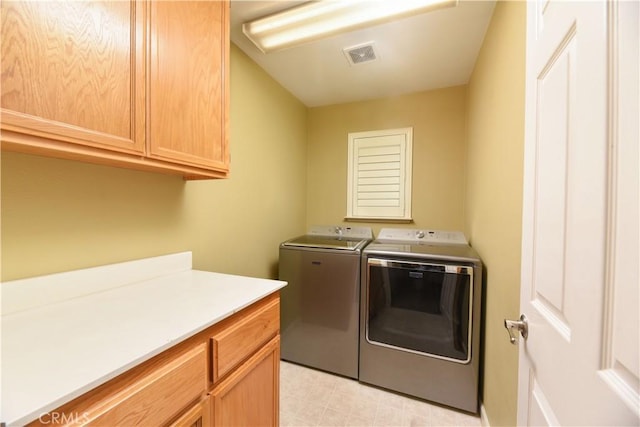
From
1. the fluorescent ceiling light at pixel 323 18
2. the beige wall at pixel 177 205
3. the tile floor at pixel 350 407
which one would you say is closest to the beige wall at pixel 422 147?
the beige wall at pixel 177 205

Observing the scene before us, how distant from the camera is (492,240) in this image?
1.37 meters

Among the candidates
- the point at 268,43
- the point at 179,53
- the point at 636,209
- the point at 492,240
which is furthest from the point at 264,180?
the point at 636,209

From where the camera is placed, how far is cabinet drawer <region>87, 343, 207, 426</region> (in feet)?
1.88

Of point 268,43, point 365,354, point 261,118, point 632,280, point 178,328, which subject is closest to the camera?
point 632,280

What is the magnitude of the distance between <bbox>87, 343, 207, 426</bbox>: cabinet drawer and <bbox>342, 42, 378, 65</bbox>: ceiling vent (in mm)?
1967

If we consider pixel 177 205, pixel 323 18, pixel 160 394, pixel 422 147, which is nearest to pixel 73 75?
pixel 177 205

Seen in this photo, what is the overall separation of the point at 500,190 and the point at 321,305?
141 centimetres

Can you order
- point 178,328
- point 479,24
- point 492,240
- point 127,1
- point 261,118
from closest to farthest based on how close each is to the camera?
1. point 178,328
2. point 127,1
3. point 492,240
4. point 479,24
5. point 261,118

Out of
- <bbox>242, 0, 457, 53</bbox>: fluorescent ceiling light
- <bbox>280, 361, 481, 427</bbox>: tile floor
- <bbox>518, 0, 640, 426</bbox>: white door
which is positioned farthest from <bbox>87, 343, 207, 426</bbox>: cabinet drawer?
<bbox>242, 0, 457, 53</bbox>: fluorescent ceiling light

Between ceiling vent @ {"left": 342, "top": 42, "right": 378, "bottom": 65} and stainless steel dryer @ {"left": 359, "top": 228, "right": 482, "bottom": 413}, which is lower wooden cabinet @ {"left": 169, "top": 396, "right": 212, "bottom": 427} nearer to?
stainless steel dryer @ {"left": 359, "top": 228, "right": 482, "bottom": 413}

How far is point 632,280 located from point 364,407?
1.75 metres

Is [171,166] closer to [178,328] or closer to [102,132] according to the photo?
[102,132]

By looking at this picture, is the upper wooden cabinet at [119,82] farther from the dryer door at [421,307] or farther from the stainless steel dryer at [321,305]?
the dryer door at [421,307]

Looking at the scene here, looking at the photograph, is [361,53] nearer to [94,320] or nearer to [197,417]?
[94,320]
